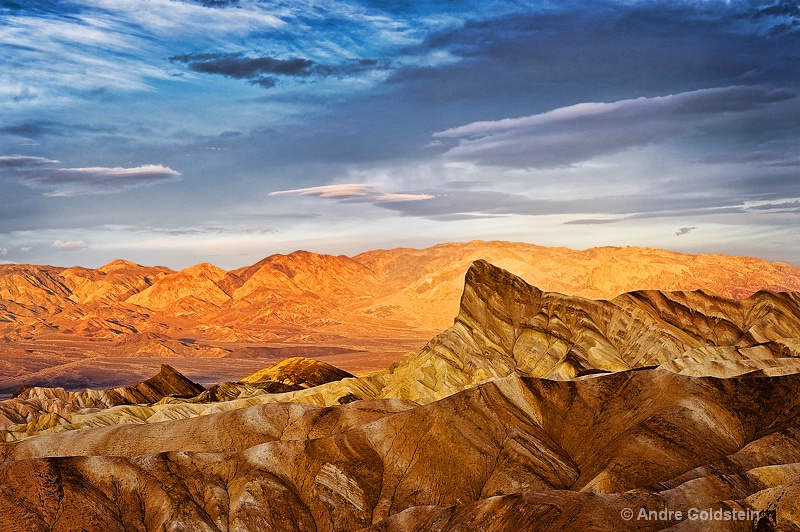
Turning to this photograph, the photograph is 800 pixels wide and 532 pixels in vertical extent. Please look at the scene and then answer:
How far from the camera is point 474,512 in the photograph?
53.9 metres

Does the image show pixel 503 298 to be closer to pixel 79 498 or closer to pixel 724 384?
pixel 724 384

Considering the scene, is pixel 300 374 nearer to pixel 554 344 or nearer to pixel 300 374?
pixel 300 374

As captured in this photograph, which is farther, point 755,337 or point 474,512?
point 755,337

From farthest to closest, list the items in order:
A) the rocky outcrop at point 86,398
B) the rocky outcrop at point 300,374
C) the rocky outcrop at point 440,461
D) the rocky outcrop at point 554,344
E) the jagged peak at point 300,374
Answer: the jagged peak at point 300,374 < the rocky outcrop at point 300,374 < the rocky outcrop at point 86,398 < the rocky outcrop at point 554,344 < the rocky outcrop at point 440,461

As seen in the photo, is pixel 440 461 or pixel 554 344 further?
pixel 554 344

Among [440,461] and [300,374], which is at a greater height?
[440,461]

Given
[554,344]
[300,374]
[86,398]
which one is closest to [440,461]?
[554,344]

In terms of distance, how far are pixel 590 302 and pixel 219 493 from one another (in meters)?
74.7

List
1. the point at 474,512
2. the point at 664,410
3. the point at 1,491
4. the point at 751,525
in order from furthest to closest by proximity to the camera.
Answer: the point at 664,410, the point at 1,491, the point at 474,512, the point at 751,525

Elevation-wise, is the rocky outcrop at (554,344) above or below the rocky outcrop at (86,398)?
above

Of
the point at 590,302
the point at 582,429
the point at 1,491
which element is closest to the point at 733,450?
the point at 582,429

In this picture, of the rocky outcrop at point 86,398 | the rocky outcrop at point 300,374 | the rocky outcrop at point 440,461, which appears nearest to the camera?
the rocky outcrop at point 440,461

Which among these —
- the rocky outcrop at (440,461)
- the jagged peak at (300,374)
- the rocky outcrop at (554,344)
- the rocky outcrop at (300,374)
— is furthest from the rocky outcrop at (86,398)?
the rocky outcrop at (440,461)

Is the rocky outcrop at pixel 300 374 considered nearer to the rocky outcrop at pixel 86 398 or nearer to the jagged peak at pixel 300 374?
the jagged peak at pixel 300 374
